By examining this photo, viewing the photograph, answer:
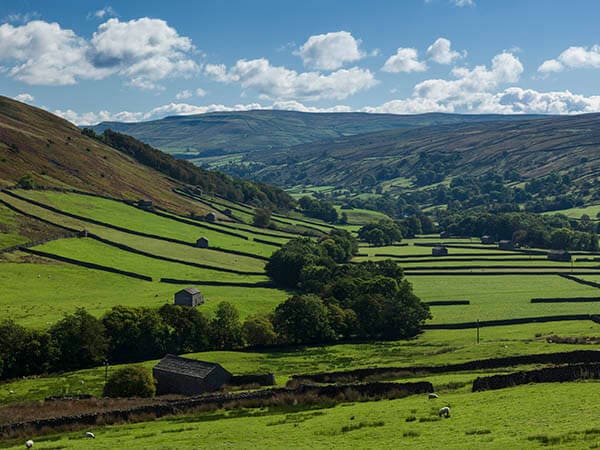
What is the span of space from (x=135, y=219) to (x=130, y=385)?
109125mm

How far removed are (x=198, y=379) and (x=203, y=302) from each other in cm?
4198

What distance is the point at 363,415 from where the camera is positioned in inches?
1307

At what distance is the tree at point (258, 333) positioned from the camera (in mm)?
77875

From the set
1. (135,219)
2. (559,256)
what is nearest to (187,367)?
(135,219)

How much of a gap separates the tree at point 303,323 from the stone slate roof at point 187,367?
81.1 feet

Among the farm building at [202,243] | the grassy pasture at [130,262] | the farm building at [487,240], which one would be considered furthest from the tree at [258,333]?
the farm building at [487,240]

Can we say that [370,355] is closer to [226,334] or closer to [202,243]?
[226,334]

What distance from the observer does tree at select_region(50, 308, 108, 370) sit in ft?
228

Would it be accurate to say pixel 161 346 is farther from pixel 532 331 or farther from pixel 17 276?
pixel 532 331

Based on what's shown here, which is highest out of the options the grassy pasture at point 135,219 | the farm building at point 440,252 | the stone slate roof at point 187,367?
the grassy pasture at point 135,219

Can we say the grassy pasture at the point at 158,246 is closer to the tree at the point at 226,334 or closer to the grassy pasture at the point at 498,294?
the grassy pasture at the point at 498,294

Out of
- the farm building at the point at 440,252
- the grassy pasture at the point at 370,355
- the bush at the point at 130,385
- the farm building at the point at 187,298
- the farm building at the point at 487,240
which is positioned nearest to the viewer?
the bush at the point at 130,385

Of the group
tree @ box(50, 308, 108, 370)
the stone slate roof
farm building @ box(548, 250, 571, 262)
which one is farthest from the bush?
farm building @ box(548, 250, 571, 262)

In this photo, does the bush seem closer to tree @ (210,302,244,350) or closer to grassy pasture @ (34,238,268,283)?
tree @ (210,302,244,350)
